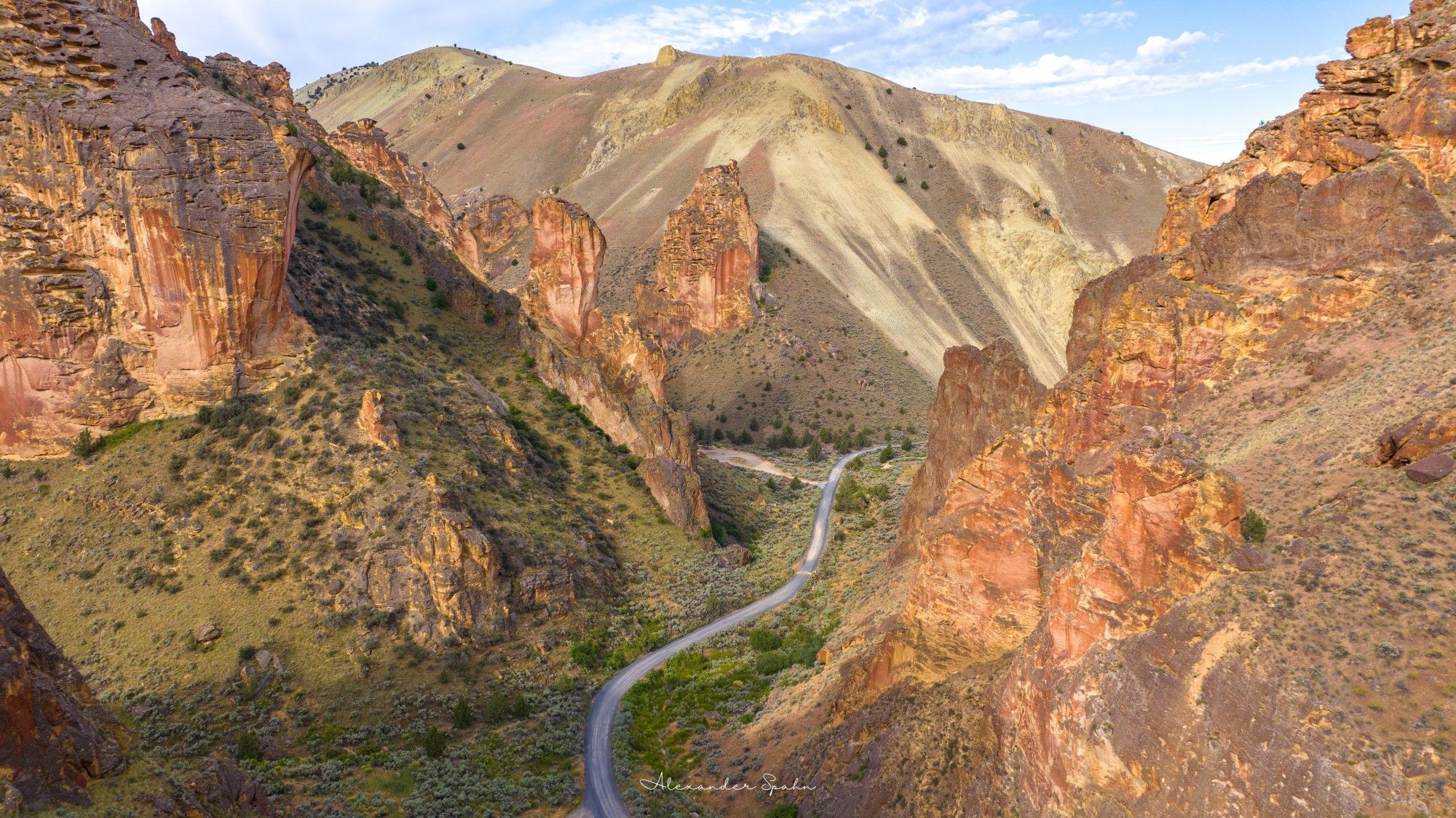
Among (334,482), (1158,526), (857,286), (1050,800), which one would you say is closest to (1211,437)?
(1158,526)

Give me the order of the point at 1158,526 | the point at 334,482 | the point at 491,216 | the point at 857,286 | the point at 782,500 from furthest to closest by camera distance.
→ the point at 491,216, the point at 857,286, the point at 782,500, the point at 334,482, the point at 1158,526

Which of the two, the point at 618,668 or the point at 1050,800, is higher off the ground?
the point at 1050,800

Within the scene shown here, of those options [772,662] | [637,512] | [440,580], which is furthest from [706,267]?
[772,662]

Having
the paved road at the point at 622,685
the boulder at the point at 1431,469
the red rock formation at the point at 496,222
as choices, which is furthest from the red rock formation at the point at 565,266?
the red rock formation at the point at 496,222

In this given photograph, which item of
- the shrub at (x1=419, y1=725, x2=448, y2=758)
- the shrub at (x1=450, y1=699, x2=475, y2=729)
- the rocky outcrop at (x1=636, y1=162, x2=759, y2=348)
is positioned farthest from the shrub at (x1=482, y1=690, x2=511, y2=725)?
the rocky outcrop at (x1=636, y1=162, x2=759, y2=348)

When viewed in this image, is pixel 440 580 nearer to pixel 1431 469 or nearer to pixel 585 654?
pixel 585 654

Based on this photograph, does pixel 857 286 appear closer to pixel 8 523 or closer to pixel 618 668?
pixel 618 668
